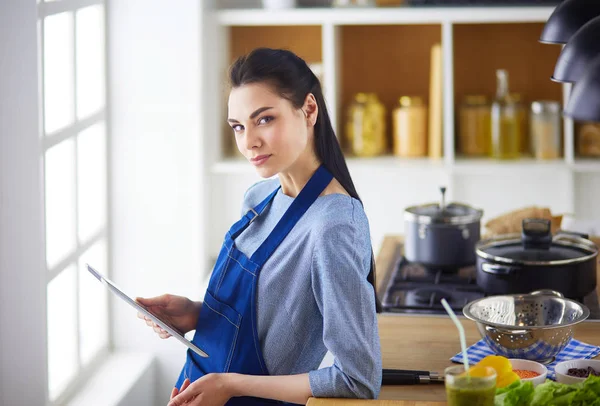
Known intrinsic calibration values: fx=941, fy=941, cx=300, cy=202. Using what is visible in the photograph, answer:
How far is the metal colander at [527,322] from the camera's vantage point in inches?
75.7

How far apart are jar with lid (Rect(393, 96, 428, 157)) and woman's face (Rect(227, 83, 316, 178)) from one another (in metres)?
2.21

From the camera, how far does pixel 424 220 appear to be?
105 inches

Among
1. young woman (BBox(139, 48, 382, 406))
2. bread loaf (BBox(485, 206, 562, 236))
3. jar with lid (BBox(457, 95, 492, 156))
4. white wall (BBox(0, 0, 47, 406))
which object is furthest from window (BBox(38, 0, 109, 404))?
jar with lid (BBox(457, 95, 492, 156))

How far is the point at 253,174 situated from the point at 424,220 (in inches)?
60.4

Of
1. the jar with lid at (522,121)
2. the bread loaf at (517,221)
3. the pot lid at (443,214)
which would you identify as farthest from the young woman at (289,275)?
the jar with lid at (522,121)

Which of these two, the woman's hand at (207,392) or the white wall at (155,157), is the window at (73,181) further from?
the woman's hand at (207,392)

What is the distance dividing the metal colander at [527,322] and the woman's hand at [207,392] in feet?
1.80

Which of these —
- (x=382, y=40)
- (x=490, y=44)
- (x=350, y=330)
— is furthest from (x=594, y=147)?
(x=350, y=330)

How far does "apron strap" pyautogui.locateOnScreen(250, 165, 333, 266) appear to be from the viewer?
1884 millimetres

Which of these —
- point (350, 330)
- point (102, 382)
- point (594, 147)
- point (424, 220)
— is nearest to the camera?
point (350, 330)

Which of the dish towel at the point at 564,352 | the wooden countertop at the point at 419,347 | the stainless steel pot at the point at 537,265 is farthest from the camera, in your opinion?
the stainless steel pot at the point at 537,265

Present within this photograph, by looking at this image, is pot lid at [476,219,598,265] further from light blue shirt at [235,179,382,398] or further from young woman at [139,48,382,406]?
light blue shirt at [235,179,382,398]

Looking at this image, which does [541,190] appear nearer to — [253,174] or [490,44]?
[490,44]

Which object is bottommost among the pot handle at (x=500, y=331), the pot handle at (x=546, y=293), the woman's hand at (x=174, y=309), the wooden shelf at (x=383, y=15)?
the pot handle at (x=500, y=331)
